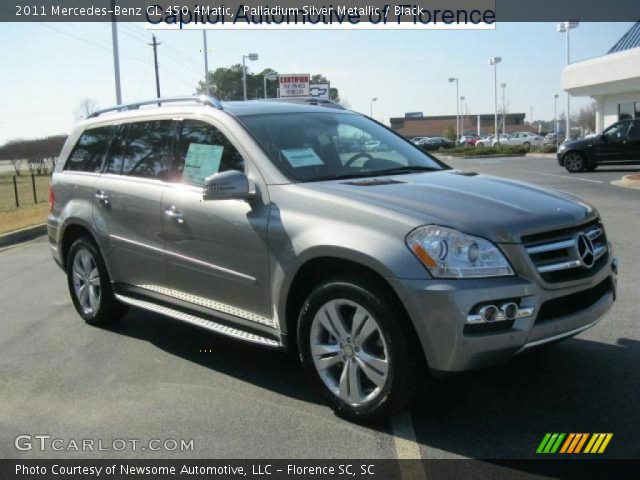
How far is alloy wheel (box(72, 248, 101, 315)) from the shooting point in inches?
231

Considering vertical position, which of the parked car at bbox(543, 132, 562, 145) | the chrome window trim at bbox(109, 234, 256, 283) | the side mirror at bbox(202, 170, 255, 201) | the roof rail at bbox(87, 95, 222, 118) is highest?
the parked car at bbox(543, 132, 562, 145)

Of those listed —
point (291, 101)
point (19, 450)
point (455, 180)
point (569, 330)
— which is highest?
point (291, 101)

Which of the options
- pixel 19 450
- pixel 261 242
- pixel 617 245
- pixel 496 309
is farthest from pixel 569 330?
pixel 617 245

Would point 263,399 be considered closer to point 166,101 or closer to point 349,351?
point 349,351

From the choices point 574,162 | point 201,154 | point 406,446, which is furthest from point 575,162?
point 406,446

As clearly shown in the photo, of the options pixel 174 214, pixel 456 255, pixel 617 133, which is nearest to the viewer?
pixel 456 255

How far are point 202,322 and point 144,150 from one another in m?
1.61

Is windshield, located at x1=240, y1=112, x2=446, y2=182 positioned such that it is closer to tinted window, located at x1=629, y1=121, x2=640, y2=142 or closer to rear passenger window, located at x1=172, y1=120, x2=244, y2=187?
rear passenger window, located at x1=172, y1=120, x2=244, y2=187

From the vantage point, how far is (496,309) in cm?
329

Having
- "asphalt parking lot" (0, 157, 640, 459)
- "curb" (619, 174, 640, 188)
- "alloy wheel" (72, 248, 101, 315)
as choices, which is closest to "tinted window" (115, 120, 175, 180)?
"alloy wheel" (72, 248, 101, 315)

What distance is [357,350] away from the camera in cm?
368

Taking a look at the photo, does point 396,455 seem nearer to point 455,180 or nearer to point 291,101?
point 455,180

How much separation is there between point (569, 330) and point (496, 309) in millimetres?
565

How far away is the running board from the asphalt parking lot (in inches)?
14.4
